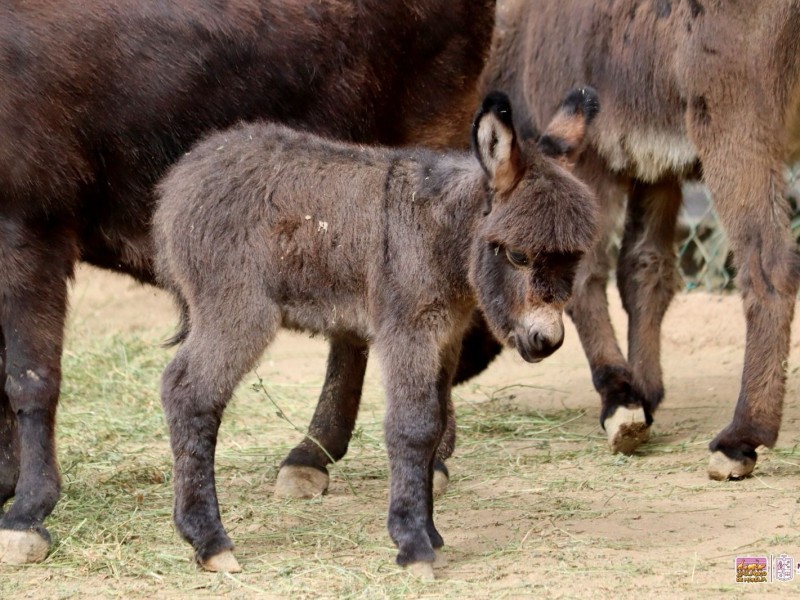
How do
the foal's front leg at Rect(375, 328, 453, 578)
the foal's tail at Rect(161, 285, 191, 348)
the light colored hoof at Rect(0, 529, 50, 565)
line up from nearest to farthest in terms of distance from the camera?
the foal's front leg at Rect(375, 328, 453, 578), the light colored hoof at Rect(0, 529, 50, 565), the foal's tail at Rect(161, 285, 191, 348)

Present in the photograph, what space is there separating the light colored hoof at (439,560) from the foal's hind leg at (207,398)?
26.7 inches

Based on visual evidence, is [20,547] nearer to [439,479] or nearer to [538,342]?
[439,479]

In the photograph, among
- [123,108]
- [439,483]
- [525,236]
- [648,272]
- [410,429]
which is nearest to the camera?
[525,236]

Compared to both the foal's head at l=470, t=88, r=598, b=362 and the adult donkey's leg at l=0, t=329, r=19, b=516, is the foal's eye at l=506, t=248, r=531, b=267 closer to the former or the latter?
the foal's head at l=470, t=88, r=598, b=362

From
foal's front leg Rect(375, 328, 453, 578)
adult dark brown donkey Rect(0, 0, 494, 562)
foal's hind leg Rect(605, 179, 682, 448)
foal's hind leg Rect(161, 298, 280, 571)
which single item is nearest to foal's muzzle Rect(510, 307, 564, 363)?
foal's front leg Rect(375, 328, 453, 578)

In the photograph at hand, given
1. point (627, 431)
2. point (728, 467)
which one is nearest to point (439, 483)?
point (627, 431)

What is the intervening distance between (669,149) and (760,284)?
82 centimetres

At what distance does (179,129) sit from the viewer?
480 centimetres

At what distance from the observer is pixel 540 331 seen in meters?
3.79

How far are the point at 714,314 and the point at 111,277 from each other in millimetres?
4805

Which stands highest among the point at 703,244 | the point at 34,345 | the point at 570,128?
the point at 570,128

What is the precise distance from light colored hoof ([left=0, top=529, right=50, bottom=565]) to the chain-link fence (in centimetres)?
522

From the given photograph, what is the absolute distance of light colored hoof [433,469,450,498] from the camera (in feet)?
→ 16.3

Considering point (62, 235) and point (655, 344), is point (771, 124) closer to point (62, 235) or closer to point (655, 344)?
point (655, 344)
